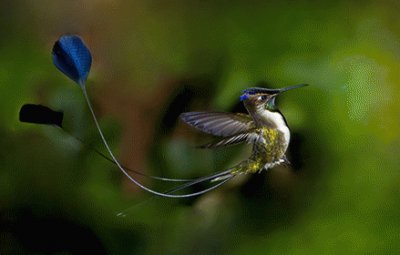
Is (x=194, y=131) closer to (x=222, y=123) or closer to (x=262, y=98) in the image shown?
(x=222, y=123)

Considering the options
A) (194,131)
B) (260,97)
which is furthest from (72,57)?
(260,97)

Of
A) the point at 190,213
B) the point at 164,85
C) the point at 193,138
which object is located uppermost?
the point at 164,85

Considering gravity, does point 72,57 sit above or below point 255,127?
above

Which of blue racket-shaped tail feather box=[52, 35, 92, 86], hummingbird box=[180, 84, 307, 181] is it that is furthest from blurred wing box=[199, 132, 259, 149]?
blue racket-shaped tail feather box=[52, 35, 92, 86]

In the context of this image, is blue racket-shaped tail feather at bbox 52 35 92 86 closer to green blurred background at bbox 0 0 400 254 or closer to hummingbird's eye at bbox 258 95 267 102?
green blurred background at bbox 0 0 400 254

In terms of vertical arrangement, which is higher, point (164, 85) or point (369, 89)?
point (164, 85)

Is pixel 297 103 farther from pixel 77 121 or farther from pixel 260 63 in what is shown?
pixel 77 121

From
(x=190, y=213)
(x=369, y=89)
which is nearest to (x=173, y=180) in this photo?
(x=190, y=213)
